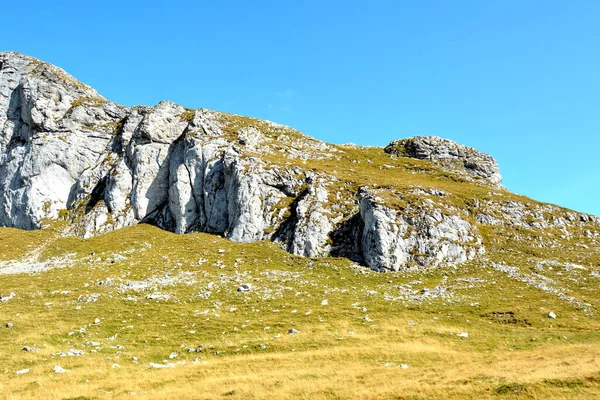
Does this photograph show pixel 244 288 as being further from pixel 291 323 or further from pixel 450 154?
pixel 450 154

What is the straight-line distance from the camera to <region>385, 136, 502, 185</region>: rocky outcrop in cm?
9400

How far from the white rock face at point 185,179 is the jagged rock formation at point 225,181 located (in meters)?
0.24

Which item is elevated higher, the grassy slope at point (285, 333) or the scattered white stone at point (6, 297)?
the grassy slope at point (285, 333)

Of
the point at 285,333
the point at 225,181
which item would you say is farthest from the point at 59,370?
the point at 225,181

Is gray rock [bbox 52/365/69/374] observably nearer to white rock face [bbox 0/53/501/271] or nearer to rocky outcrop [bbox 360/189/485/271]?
white rock face [bbox 0/53/501/271]

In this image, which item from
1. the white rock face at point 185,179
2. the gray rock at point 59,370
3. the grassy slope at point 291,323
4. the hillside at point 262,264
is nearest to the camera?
the grassy slope at point 291,323

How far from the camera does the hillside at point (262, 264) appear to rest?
2433 cm

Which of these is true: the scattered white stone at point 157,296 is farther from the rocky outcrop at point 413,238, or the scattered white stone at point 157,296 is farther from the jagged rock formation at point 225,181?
the rocky outcrop at point 413,238

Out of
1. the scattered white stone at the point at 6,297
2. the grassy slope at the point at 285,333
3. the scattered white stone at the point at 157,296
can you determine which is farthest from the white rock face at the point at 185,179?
the scattered white stone at the point at 6,297

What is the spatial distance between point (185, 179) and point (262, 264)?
3101cm

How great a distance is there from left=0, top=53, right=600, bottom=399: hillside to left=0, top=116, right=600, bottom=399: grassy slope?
238 millimetres

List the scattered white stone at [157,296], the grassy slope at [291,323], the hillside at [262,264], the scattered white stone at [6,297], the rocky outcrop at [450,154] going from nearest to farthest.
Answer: the grassy slope at [291,323] < the hillside at [262,264] < the scattered white stone at [6,297] < the scattered white stone at [157,296] < the rocky outcrop at [450,154]

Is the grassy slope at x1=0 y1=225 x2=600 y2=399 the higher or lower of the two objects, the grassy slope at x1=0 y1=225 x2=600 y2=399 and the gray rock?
the higher

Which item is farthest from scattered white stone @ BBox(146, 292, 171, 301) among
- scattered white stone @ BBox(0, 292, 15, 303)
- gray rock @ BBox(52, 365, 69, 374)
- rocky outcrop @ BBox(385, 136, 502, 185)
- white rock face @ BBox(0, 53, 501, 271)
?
rocky outcrop @ BBox(385, 136, 502, 185)
